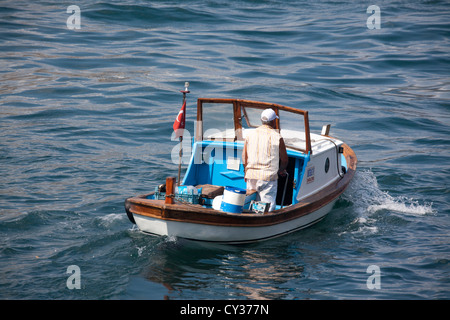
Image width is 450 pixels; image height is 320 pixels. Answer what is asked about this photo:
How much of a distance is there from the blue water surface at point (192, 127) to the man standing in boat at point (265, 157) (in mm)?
961

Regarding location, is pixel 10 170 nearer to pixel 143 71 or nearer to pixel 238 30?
pixel 143 71

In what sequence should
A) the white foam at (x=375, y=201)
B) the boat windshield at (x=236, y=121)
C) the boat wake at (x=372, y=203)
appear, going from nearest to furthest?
the boat windshield at (x=236, y=121)
the boat wake at (x=372, y=203)
the white foam at (x=375, y=201)

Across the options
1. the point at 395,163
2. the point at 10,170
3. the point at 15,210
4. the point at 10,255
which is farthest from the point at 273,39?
the point at 10,255

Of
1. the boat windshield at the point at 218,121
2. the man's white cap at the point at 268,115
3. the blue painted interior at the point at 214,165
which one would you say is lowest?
the blue painted interior at the point at 214,165

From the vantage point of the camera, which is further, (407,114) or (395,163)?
(407,114)

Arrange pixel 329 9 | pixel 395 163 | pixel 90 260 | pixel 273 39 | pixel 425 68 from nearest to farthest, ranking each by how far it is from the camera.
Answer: pixel 90 260, pixel 395 163, pixel 425 68, pixel 273 39, pixel 329 9

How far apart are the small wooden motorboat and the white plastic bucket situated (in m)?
0.02

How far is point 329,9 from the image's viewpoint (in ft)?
99.5

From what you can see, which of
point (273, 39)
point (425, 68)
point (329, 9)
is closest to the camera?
point (425, 68)

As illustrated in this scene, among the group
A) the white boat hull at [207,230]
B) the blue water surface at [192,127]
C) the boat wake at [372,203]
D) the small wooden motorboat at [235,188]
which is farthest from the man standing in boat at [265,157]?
the boat wake at [372,203]

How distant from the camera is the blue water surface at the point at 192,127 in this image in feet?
27.5

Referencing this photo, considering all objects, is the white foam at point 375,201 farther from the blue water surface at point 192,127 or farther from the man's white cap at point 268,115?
the man's white cap at point 268,115
